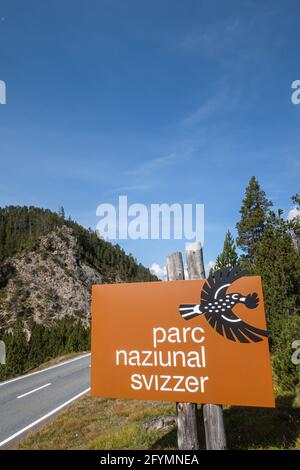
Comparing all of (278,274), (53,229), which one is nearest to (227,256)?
(278,274)

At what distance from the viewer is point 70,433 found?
8.84 metres

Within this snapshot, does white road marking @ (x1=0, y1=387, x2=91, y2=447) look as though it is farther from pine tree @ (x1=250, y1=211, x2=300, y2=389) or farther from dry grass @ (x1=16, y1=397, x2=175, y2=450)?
pine tree @ (x1=250, y1=211, x2=300, y2=389)

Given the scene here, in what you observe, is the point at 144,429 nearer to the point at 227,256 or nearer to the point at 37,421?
the point at 37,421

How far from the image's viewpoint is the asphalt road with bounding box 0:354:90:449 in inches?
396

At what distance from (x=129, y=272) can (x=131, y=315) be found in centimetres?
12483

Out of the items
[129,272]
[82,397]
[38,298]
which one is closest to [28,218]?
[129,272]

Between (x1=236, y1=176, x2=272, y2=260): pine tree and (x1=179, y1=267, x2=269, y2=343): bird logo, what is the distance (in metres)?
37.9

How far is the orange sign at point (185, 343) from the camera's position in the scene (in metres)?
4.81

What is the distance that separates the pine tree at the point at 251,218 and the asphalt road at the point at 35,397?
93.1 ft

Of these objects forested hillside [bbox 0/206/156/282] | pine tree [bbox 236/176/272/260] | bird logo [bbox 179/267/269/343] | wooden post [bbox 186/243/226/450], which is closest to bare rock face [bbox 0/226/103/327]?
forested hillside [bbox 0/206/156/282]

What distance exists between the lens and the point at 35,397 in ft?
45.0

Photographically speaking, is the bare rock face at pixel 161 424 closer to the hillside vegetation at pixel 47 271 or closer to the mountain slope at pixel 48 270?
the hillside vegetation at pixel 47 271

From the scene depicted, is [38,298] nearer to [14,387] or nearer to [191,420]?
[14,387]
